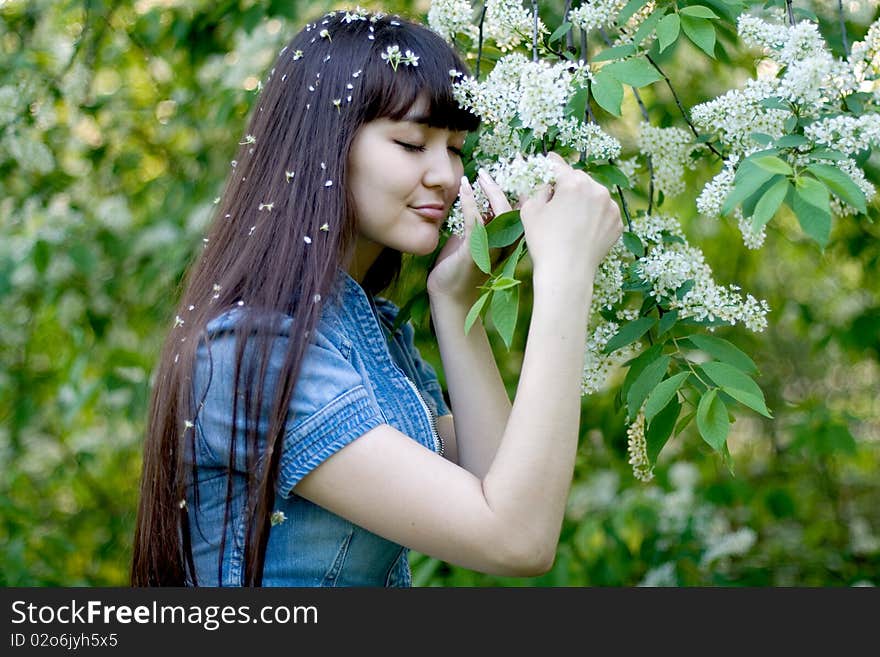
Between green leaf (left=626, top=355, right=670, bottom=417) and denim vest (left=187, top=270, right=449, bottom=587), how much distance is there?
0.30 meters

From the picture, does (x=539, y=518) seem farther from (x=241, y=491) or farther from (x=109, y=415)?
(x=109, y=415)

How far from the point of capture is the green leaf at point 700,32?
4.15ft

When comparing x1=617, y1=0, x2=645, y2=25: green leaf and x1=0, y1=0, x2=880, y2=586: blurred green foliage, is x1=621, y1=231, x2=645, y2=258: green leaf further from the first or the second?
x1=0, y1=0, x2=880, y2=586: blurred green foliage

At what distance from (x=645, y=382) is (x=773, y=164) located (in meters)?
0.33

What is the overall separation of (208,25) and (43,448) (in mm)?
1643

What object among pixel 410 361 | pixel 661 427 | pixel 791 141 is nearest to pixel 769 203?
pixel 791 141

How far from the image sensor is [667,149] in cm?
154

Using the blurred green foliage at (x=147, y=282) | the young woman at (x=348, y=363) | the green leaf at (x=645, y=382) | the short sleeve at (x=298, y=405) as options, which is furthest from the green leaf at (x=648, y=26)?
the blurred green foliage at (x=147, y=282)

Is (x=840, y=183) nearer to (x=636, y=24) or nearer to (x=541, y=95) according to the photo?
(x=541, y=95)

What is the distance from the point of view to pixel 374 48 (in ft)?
4.61

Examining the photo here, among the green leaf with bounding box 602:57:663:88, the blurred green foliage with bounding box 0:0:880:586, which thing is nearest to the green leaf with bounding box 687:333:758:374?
the green leaf with bounding box 602:57:663:88

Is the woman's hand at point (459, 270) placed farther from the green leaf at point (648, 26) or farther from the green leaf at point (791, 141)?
the green leaf at point (791, 141)

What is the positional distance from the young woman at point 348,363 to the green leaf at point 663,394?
102 mm

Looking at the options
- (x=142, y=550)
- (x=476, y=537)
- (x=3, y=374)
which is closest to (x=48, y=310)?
(x=3, y=374)
